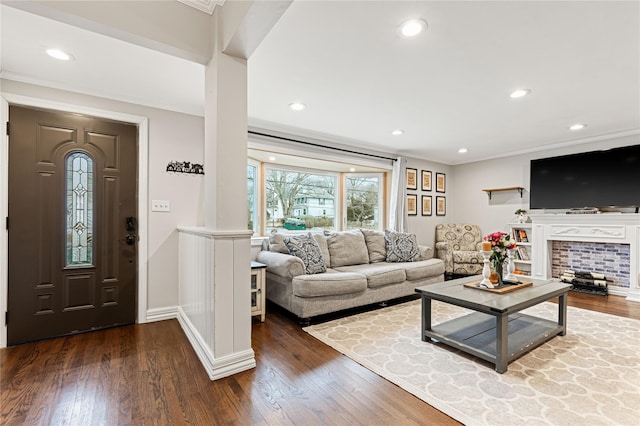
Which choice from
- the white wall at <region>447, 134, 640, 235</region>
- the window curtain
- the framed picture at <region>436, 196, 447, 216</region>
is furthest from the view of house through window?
the white wall at <region>447, 134, 640, 235</region>

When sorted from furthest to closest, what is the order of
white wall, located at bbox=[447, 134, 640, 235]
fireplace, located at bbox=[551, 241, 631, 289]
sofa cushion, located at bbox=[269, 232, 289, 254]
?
white wall, located at bbox=[447, 134, 640, 235] → fireplace, located at bbox=[551, 241, 631, 289] → sofa cushion, located at bbox=[269, 232, 289, 254]

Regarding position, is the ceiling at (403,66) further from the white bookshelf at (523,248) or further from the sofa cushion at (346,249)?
the white bookshelf at (523,248)

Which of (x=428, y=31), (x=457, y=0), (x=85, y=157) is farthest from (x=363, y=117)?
(x=85, y=157)

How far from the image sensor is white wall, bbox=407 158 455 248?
5.65m

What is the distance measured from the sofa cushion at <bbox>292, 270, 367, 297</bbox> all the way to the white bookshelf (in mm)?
3424

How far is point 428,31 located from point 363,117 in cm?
169

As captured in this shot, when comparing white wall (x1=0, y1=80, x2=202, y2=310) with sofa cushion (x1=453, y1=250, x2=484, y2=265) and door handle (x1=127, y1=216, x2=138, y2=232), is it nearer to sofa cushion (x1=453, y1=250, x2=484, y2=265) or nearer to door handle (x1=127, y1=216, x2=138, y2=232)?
door handle (x1=127, y1=216, x2=138, y2=232)

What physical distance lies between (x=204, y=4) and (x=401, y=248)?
3571 millimetres

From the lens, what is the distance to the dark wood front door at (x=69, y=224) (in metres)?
2.52

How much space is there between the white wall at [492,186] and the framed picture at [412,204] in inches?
42.2

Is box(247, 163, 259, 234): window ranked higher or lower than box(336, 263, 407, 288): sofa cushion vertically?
higher

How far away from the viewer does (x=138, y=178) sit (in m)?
3.01

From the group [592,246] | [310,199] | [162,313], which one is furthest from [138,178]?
[592,246]

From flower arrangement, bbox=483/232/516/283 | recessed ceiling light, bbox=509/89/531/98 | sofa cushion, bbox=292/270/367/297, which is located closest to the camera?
flower arrangement, bbox=483/232/516/283
